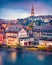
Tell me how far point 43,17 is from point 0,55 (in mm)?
921

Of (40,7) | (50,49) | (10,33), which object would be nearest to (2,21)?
(10,33)

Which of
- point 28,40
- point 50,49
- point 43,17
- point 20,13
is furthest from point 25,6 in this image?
point 50,49

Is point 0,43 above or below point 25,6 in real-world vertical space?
below

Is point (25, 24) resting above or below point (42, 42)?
above

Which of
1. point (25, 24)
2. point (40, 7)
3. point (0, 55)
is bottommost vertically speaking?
point (0, 55)

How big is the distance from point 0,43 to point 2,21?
0.36 metres

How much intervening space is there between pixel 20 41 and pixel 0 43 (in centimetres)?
34

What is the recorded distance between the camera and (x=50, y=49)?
125 inches

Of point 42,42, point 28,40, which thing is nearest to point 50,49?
point 42,42

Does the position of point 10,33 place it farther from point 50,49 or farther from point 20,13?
point 50,49

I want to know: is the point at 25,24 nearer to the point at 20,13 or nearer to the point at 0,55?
the point at 20,13

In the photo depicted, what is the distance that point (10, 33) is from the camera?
10.8 feet

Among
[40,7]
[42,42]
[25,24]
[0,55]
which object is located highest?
[40,7]

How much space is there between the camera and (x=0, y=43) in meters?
3.33
